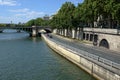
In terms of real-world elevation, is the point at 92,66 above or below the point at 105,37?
below

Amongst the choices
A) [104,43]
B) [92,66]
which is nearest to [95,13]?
[104,43]

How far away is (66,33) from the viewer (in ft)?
434

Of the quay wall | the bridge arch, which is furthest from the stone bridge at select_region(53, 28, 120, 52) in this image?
the quay wall

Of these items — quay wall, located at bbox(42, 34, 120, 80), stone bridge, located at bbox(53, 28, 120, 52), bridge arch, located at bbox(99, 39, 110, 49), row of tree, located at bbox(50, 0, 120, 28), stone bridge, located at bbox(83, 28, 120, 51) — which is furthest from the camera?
bridge arch, located at bbox(99, 39, 110, 49)

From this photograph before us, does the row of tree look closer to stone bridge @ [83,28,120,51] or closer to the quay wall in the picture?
stone bridge @ [83,28,120,51]

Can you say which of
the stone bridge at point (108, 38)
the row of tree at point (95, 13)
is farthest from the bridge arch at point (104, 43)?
the row of tree at point (95, 13)

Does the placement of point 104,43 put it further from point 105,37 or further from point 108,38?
point 108,38

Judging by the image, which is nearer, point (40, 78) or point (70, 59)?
point (40, 78)

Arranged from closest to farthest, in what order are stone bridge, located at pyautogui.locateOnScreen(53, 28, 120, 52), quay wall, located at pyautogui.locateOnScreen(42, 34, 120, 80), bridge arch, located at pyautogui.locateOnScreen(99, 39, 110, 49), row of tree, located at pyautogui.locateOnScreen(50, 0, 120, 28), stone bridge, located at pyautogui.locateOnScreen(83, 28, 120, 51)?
quay wall, located at pyautogui.locateOnScreen(42, 34, 120, 80) < stone bridge, located at pyautogui.locateOnScreen(83, 28, 120, 51) < stone bridge, located at pyautogui.locateOnScreen(53, 28, 120, 52) < row of tree, located at pyautogui.locateOnScreen(50, 0, 120, 28) < bridge arch, located at pyautogui.locateOnScreen(99, 39, 110, 49)

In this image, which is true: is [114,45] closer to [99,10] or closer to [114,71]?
[99,10]

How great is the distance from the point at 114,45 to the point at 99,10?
1671 centimetres

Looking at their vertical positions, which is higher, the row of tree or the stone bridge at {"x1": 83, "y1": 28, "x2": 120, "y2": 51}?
the row of tree

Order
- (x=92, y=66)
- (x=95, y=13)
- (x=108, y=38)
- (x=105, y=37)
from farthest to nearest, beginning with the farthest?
(x=95, y=13)
(x=105, y=37)
(x=108, y=38)
(x=92, y=66)

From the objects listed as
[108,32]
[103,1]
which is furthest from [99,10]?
[108,32]
